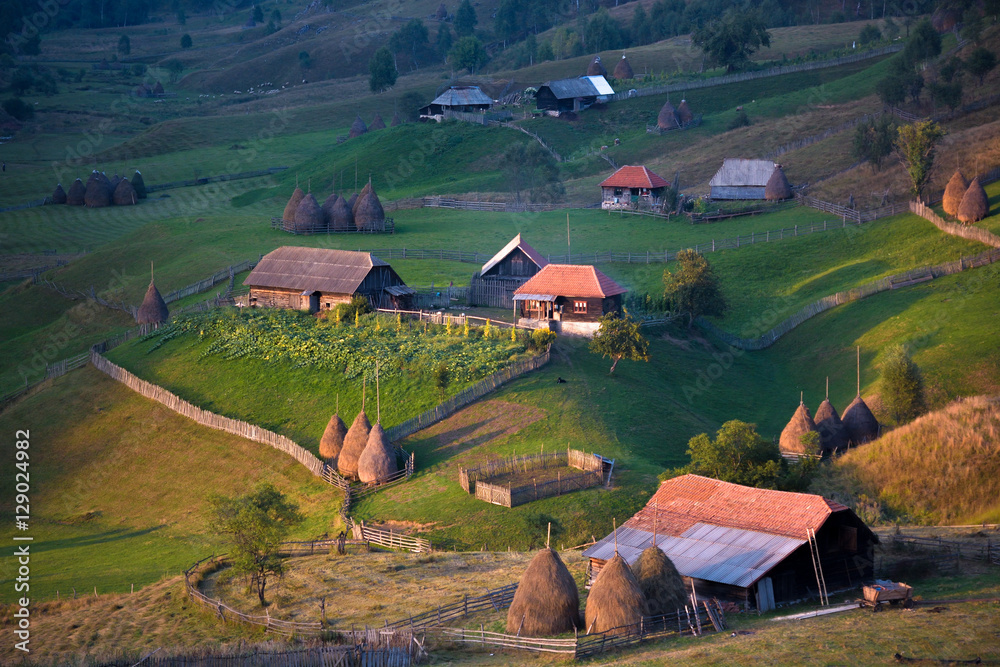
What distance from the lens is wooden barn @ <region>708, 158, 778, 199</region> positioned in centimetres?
7781

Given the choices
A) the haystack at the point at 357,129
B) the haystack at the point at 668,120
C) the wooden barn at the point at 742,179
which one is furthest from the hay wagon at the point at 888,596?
the haystack at the point at 357,129

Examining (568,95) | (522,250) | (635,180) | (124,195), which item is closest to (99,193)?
(124,195)

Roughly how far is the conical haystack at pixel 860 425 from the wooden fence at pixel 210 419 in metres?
20.5

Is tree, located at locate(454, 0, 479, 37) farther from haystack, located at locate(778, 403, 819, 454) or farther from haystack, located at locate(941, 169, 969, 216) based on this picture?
haystack, located at locate(778, 403, 819, 454)

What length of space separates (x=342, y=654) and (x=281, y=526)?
8086mm

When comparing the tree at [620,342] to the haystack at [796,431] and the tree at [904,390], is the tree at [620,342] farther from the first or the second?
the tree at [904,390]

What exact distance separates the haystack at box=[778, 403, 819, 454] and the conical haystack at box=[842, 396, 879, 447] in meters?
1.69

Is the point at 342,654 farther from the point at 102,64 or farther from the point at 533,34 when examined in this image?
the point at 102,64

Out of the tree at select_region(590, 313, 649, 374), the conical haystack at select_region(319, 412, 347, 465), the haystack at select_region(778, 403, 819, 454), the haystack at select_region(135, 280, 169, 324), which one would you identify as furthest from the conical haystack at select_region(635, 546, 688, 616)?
the haystack at select_region(135, 280, 169, 324)

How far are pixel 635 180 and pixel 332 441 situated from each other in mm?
41736

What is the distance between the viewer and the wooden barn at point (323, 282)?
185 feet

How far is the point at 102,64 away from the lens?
531 feet

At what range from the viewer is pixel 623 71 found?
379ft

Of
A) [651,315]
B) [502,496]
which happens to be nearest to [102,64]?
[651,315]
